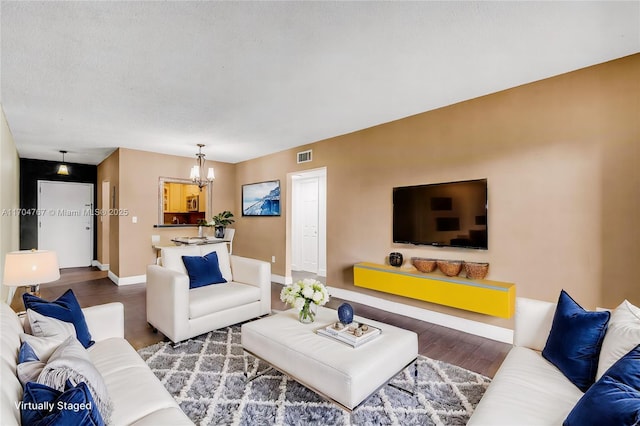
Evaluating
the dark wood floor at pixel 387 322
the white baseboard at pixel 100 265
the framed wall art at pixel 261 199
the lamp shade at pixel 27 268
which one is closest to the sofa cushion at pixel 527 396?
the dark wood floor at pixel 387 322

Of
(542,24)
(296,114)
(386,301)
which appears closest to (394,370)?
(386,301)

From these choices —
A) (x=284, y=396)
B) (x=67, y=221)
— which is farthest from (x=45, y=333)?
(x=67, y=221)

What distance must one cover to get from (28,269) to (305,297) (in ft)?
6.32

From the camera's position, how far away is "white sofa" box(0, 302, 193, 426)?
106 cm

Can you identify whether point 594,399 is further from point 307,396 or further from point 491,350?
point 491,350

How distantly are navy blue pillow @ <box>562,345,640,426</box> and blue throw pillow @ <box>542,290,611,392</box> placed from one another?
34 centimetres

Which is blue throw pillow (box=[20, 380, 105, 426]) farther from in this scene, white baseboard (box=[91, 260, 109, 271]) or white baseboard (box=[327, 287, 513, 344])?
white baseboard (box=[91, 260, 109, 271])

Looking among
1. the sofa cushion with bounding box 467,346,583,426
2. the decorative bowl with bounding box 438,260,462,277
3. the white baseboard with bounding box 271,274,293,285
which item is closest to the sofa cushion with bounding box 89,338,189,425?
the sofa cushion with bounding box 467,346,583,426

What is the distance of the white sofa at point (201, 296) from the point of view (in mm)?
2820

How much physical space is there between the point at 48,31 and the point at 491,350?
427cm

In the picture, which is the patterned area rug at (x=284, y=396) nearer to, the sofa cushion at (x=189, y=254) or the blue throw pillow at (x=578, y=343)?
the blue throw pillow at (x=578, y=343)

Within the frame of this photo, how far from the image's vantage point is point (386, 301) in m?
4.01

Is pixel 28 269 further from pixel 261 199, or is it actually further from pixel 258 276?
pixel 261 199

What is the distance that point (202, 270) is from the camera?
3.43 metres
